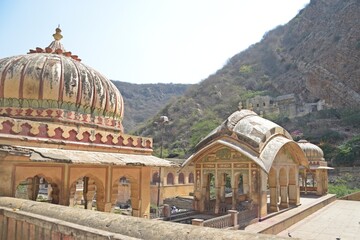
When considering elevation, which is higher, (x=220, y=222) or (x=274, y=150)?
(x=274, y=150)

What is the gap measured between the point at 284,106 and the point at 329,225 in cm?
5880

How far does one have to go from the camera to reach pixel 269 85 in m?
84.6

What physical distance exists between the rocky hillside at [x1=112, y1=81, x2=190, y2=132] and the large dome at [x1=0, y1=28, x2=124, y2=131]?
323 ft

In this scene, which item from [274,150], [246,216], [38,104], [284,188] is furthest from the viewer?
[284,188]

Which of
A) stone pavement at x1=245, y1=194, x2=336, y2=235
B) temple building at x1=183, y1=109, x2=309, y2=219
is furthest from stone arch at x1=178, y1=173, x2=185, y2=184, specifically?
temple building at x1=183, y1=109, x2=309, y2=219

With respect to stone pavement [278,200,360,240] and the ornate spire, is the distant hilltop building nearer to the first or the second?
stone pavement [278,200,360,240]

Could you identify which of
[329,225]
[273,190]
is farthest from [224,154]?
[329,225]

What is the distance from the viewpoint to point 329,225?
584 inches

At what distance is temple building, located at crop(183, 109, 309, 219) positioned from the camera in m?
13.6

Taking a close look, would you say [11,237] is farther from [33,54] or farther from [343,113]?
[343,113]

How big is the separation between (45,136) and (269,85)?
267ft

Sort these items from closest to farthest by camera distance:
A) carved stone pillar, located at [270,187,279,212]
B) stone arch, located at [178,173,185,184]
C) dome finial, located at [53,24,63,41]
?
1. dome finial, located at [53,24,63,41]
2. carved stone pillar, located at [270,187,279,212]
3. stone arch, located at [178,173,185,184]

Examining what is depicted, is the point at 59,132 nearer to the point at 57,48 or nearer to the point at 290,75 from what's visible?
the point at 57,48

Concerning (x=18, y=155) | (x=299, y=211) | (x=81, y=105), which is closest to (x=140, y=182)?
(x=81, y=105)
